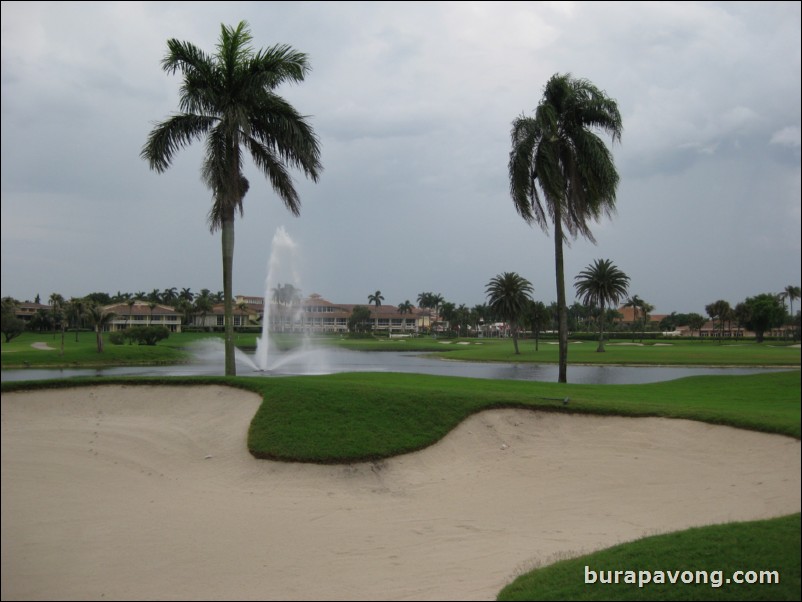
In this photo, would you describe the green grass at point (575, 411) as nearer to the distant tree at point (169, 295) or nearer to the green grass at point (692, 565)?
the green grass at point (692, 565)

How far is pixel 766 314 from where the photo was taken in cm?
747

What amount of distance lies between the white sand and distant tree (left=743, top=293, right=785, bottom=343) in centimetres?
165

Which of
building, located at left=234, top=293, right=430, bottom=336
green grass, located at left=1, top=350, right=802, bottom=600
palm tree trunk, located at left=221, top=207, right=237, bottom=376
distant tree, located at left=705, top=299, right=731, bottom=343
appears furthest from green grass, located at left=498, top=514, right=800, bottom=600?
building, located at left=234, top=293, right=430, bottom=336

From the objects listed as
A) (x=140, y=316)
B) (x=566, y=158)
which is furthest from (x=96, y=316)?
(x=566, y=158)

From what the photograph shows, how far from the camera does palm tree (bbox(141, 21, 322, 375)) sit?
1792 centimetres

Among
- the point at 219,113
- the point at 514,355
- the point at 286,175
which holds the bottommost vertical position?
the point at 514,355

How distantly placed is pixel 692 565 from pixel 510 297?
228ft

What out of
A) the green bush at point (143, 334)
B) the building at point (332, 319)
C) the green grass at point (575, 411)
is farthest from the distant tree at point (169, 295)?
the green grass at point (575, 411)

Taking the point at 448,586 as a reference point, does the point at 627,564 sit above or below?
above

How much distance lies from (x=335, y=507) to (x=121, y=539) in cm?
319

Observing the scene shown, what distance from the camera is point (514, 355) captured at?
66938 millimetres

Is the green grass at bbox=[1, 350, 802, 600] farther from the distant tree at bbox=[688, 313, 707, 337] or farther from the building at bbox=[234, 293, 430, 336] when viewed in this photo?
the building at bbox=[234, 293, 430, 336]

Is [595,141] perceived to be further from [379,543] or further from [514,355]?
[514,355]

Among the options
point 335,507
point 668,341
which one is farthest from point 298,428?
point 668,341
